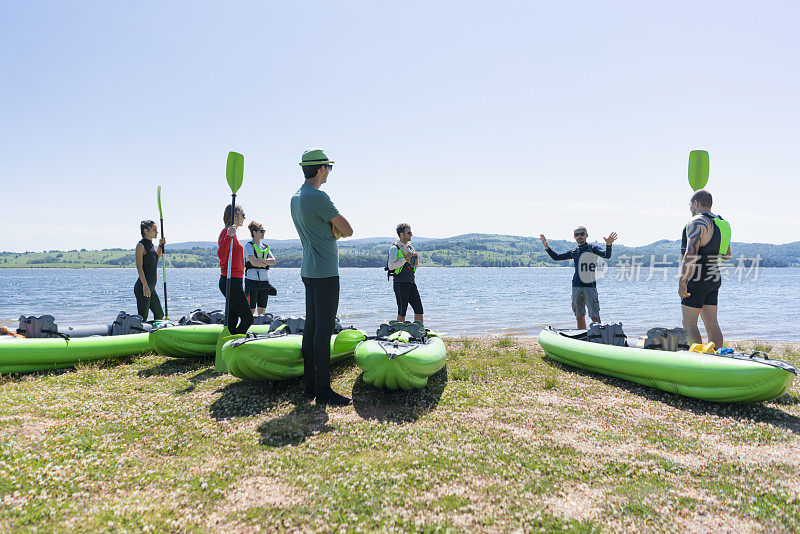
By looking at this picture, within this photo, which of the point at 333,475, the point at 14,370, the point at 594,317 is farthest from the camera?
the point at 594,317

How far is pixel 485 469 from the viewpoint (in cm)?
350

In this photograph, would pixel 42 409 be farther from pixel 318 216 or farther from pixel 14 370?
pixel 318 216

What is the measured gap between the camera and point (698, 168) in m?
7.52

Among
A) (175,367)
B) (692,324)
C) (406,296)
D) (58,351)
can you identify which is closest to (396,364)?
(406,296)

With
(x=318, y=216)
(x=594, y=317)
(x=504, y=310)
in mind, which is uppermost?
(x=318, y=216)

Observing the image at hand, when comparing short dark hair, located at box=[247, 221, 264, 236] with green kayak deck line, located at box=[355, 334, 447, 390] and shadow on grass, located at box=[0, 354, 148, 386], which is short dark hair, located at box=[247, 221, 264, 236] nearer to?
shadow on grass, located at box=[0, 354, 148, 386]

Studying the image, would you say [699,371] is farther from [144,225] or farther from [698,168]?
[144,225]

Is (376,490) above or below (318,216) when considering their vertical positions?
below

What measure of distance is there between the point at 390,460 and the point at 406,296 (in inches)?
196

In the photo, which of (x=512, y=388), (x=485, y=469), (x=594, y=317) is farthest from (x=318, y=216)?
(x=594, y=317)

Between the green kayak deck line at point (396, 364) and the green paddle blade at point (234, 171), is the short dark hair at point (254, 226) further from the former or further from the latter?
the green kayak deck line at point (396, 364)

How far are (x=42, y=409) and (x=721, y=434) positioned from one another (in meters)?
7.20

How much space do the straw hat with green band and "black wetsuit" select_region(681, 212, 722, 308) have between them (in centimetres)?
538

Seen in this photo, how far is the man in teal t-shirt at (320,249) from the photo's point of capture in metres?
4.93
